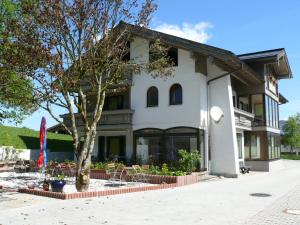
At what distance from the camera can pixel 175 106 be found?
22.8 meters

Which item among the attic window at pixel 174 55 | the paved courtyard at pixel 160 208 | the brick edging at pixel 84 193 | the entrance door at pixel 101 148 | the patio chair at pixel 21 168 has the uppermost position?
the attic window at pixel 174 55

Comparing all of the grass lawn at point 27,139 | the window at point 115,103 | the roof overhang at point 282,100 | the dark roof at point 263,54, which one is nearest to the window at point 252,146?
the dark roof at point 263,54

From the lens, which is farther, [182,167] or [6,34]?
[182,167]

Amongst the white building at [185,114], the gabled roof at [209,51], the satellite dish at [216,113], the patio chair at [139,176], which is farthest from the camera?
the satellite dish at [216,113]

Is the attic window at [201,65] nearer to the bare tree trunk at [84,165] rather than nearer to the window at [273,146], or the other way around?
the window at [273,146]

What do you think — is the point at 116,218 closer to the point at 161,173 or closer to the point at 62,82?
the point at 62,82

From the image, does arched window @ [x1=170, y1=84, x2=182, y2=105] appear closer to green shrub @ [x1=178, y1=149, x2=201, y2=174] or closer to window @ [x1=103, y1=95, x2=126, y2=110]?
green shrub @ [x1=178, y1=149, x2=201, y2=174]

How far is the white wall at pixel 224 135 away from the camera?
22.3 m

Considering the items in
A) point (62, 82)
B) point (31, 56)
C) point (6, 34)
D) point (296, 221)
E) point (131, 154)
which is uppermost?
point (6, 34)

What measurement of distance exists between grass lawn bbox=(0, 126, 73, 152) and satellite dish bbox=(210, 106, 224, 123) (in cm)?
1523

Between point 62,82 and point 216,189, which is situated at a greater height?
point 62,82

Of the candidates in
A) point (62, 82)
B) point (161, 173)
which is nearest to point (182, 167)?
point (161, 173)

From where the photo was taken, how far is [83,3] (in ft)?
45.3

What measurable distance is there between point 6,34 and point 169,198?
28.9 ft
